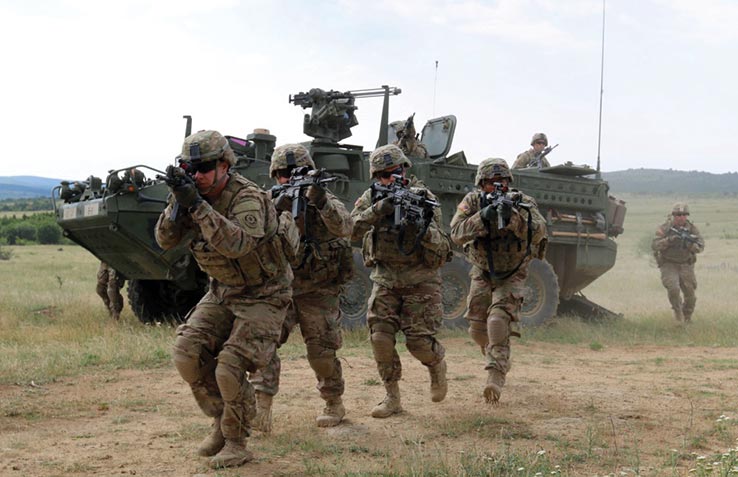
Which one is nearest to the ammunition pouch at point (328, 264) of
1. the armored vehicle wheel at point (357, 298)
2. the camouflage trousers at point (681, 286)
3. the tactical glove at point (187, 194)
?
the tactical glove at point (187, 194)

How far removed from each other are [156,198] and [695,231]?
845cm

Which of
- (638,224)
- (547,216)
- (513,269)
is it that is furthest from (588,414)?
(638,224)

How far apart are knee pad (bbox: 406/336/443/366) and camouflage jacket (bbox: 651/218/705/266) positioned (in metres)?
8.84

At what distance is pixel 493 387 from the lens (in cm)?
677

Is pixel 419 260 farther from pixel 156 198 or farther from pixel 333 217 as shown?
pixel 156 198

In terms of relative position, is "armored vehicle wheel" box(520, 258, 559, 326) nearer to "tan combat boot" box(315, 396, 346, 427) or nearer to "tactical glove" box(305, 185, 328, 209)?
"tan combat boot" box(315, 396, 346, 427)

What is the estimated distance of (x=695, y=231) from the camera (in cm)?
1452

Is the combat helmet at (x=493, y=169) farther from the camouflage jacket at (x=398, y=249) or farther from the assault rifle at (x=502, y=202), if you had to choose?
the camouflage jacket at (x=398, y=249)

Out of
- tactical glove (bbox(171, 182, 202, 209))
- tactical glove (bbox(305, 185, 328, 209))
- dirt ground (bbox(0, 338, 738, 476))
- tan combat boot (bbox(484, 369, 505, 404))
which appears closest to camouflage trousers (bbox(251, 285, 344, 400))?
dirt ground (bbox(0, 338, 738, 476))

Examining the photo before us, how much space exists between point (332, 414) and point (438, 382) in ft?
2.89

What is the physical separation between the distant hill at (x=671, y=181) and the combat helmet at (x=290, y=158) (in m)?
133

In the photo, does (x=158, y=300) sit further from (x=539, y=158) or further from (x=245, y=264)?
(x=245, y=264)

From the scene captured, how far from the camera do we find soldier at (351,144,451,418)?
21.1ft

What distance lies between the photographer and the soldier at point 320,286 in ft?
19.4
